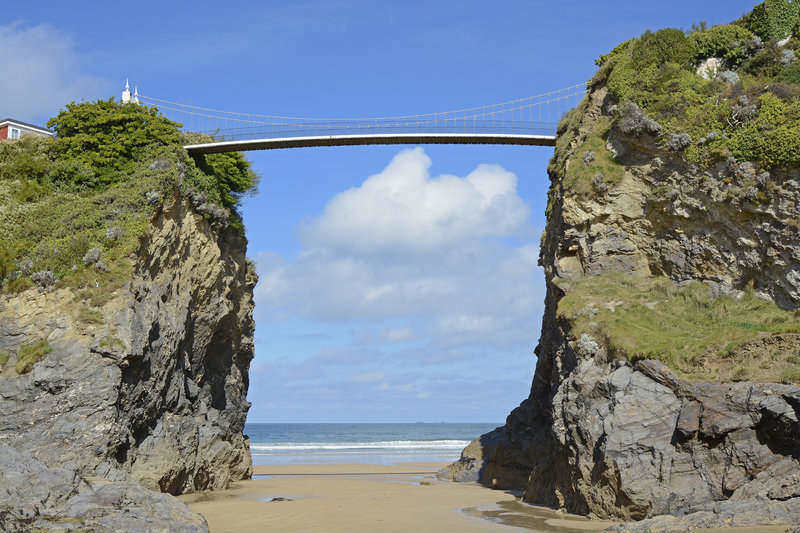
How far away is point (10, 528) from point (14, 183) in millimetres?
17932

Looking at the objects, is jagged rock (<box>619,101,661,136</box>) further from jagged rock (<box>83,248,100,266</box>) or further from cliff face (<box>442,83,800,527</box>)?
jagged rock (<box>83,248,100,266</box>)

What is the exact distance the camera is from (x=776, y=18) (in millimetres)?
25734

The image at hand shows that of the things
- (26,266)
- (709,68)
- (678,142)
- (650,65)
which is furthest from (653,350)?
(26,266)

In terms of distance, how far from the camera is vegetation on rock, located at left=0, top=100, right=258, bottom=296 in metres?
22.4

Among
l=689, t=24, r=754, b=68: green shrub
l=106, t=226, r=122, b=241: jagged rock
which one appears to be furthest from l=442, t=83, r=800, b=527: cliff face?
l=106, t=226, r=122, b=241: jagged rock

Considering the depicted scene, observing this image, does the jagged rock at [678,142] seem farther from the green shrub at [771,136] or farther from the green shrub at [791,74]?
the green shrub at [791,74]

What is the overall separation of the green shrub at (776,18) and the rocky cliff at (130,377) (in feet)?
72.5

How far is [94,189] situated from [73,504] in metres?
16.2

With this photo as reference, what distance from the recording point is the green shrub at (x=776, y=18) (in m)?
25.5

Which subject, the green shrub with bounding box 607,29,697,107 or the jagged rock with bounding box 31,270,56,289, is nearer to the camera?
the jagged rock with bounding box 31,270,56,289

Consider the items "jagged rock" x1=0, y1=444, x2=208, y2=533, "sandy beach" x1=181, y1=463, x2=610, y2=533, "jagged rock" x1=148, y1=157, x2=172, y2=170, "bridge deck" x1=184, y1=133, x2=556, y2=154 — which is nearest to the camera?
"jagged rock" x1=0, y1=444, x2=208, y2=533

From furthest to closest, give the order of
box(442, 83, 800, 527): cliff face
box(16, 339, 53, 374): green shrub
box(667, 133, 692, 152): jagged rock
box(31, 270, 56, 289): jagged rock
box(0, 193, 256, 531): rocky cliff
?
box(667, 133, 692, 152): jagged rock → box(31, 270, 56, 289): jagged rock → box(16, 339, 53, 374): green shrub → box(0, 193, 256, 531): rocky cliff → box(442, 83, 800, 527): cliff face

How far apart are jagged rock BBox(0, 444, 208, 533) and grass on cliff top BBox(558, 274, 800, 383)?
12.1 meters

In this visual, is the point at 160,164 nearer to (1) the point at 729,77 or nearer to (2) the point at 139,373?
(2) the point at 139,373
